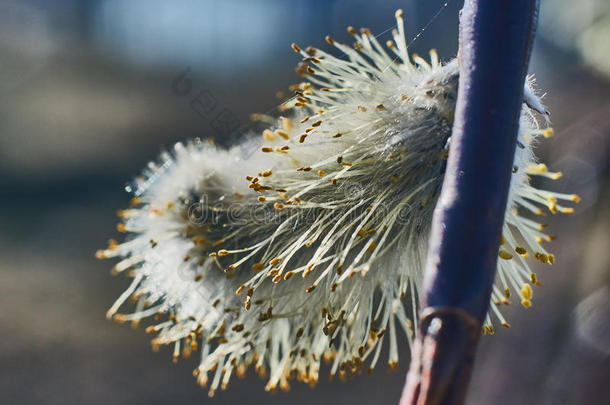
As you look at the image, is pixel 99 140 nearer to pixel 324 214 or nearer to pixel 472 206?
pixel 324 214

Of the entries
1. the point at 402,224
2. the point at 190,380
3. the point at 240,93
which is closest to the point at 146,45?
the point at 240,93

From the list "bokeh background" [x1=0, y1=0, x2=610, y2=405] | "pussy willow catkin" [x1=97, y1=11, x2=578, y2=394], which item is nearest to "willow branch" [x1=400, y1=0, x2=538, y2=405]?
"pussy willow catkin" [x1=97, y1=11, x2=578, y2=394]

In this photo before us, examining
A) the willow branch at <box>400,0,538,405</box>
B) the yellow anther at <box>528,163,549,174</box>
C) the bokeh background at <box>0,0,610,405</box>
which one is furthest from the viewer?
the bokeh background at <box>0,0,610,405</box>

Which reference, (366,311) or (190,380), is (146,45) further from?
(366,311)

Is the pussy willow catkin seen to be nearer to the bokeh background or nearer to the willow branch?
the willow branch

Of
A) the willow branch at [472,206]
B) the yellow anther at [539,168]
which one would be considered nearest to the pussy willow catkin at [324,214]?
the yellow anther at [539,168]

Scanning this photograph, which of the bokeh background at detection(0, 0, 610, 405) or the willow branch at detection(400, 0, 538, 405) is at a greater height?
the bokeh background at detection(0, 0, 610, 405)

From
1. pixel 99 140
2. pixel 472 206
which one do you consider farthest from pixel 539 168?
pixel 99 140

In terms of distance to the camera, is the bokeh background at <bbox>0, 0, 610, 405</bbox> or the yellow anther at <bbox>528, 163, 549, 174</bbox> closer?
the yellow anther at <bbox>528, 163, 549, 174</bbox>
